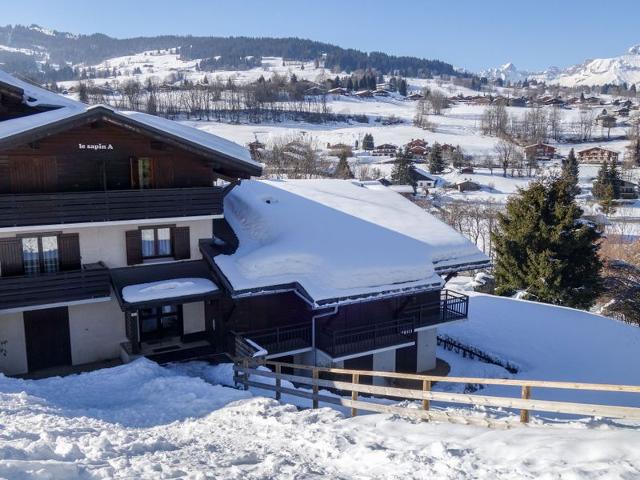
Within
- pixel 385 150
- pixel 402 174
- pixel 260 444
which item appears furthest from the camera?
pixel 385 150

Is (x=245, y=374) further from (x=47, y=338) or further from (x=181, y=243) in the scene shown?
(x=47, y=338)

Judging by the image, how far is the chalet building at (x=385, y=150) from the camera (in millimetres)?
118738

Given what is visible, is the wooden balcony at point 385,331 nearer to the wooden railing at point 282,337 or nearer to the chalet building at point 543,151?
the wooden railing at point 282,337

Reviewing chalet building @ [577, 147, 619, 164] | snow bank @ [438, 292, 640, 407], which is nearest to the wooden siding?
snow bank @ [438, 292, 640, 407]

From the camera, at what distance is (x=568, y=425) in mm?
8891

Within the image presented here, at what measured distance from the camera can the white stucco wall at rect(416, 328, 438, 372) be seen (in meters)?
21.8

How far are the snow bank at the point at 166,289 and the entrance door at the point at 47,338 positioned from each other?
242cm

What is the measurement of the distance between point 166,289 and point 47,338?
3.97 metres

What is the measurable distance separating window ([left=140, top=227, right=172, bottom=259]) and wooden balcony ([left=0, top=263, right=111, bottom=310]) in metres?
1.64

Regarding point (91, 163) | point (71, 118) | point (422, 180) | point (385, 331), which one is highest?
point (71, 118)

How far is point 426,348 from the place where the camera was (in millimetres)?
21984

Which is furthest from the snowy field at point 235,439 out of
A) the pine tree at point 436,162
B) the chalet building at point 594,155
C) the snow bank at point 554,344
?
the chalet building at point 594,155

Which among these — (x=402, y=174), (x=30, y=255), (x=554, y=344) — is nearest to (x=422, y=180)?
(x=402, y=174)

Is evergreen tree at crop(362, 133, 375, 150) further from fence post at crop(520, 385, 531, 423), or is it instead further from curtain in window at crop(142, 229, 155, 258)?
fence post at crop(520, 385, 531, 423)
